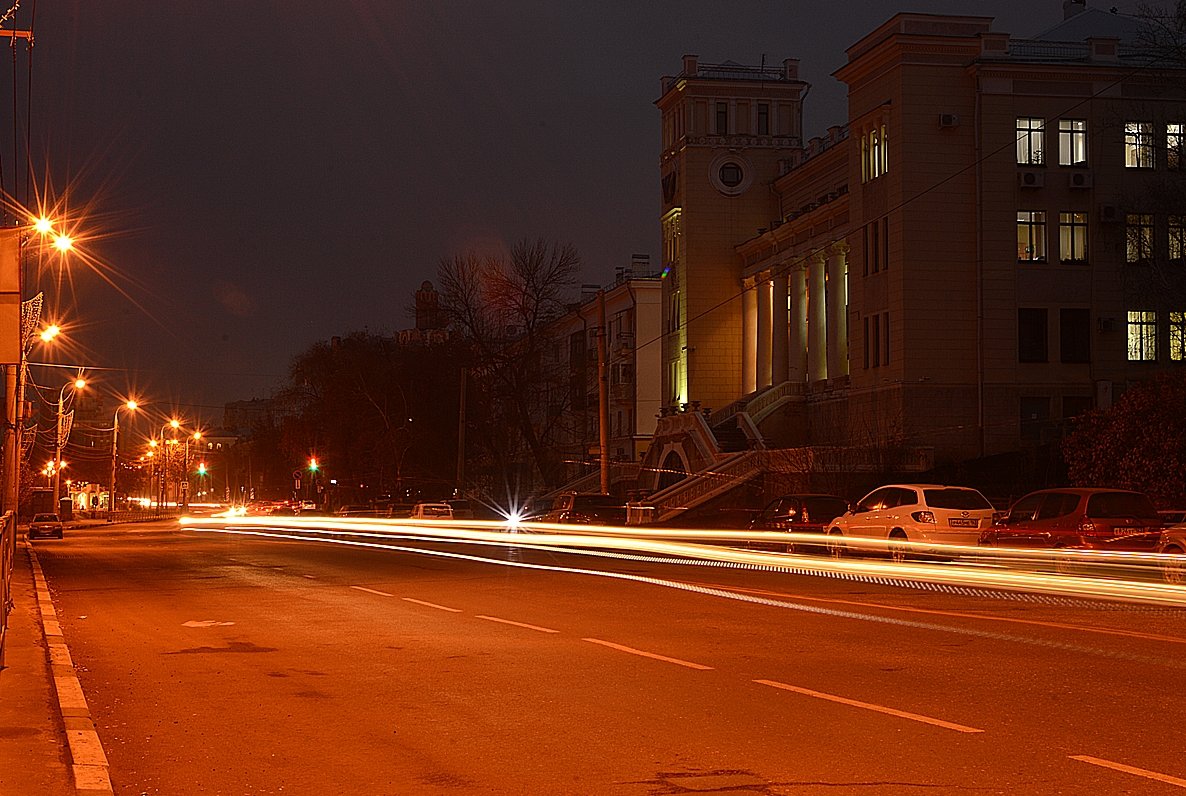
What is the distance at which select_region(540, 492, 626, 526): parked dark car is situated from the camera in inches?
1914

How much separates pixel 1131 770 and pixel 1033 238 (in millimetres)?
44246

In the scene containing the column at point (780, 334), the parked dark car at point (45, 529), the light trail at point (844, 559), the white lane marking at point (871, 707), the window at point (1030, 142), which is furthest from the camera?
the column at point (780, 334)

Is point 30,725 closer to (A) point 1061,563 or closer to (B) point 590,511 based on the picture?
(A) point 1061,563

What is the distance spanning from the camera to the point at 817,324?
6134 centimetres

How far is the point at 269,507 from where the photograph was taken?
360 ft

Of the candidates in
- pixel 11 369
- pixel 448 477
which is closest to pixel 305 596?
pixel 11 369

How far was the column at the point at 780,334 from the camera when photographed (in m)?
63.5

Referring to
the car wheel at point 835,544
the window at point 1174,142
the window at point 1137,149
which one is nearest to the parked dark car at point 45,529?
the car wheel at point 835,544

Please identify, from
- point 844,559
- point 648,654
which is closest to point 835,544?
point 844,559

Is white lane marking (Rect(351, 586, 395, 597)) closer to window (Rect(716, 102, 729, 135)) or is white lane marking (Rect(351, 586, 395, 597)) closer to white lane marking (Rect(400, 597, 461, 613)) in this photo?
white lane marking (Rect(400, 597, 461, 613))

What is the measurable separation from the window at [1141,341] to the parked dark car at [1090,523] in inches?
1011

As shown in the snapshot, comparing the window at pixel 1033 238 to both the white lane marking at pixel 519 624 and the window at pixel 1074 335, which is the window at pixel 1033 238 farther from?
the white lane marking at pixel 519 624

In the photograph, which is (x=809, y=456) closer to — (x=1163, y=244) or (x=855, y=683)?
(x=1163, y=244)

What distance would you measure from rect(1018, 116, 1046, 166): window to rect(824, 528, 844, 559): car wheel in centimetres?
2189
